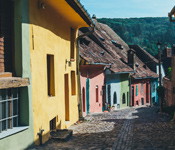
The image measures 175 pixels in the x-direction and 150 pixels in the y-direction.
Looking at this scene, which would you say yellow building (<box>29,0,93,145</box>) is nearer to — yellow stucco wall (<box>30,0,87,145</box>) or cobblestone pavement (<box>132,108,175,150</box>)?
yellow stucco wall (<box>30,0,87,145</box>)

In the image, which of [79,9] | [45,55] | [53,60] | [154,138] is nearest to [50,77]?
[53,60]

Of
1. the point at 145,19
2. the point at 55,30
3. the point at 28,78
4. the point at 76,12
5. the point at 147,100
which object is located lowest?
the point at 147,100

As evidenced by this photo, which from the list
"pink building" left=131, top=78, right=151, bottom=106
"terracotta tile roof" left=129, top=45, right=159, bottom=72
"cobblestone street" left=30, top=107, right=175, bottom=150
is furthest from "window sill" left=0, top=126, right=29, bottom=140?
"terracotta tile roof" left=129, top=45, right=159, bottom=72

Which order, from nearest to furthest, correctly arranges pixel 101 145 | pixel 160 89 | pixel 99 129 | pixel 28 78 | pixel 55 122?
pixel 28 78 → pixel 101 145 → pixel 55 122 → pixel 99 129 → pixel 160 89

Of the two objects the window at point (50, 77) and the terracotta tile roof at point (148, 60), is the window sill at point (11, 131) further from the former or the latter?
the terracotta tile roof at point (148, 60)

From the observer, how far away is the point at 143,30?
10831cm

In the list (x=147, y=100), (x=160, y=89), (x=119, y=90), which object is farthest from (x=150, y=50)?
(x=160, y=89)

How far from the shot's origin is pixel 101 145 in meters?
8.09

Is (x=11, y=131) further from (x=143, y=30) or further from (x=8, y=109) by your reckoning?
(x=143, y=30)

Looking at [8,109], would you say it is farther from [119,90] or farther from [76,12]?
[119,90]

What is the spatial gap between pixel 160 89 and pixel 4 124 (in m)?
15.0

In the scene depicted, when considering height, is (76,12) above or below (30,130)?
above

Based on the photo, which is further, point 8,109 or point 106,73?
point 106,73

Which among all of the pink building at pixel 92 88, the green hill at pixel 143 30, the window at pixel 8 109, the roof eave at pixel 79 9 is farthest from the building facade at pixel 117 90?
the green hill at pixel 143 30
